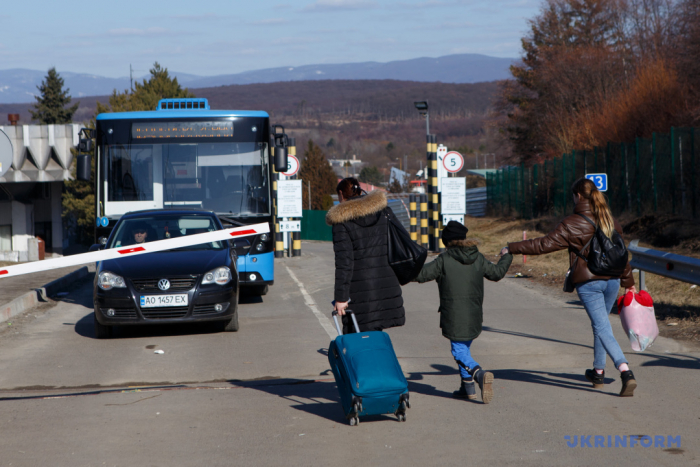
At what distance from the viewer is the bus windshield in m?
12.4

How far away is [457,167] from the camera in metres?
21.7

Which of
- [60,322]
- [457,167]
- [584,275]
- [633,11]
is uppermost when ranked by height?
[633,11]

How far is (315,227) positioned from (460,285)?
48.5 meters

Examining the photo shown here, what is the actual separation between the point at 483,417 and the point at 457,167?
16.9 m

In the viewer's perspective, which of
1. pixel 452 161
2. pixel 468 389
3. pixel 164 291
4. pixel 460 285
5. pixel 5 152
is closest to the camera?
pixel 460 285

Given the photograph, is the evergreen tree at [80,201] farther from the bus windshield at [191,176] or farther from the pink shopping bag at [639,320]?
the pink shopping bag at [639,320]

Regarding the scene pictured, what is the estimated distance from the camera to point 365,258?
536cm

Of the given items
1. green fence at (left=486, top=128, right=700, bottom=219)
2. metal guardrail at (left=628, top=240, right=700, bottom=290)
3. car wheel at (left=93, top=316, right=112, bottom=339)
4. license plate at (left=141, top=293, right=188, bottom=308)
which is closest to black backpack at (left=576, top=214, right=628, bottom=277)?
metal guardrail at (left=628, top=240, right=700, bottom=290)

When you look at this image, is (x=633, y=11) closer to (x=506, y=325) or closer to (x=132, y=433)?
(x=506, y=325)

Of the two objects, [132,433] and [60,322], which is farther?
[60,322]

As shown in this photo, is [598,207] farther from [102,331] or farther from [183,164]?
[183,164]

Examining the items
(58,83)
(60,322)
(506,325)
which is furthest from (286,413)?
(58,83)

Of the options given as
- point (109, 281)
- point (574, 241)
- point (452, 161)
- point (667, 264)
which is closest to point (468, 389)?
point (574, 241)

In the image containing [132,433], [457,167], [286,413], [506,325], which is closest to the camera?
[132,433]
